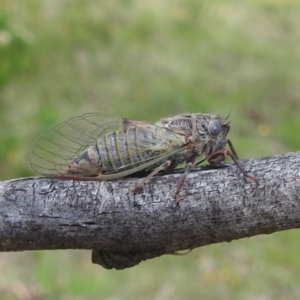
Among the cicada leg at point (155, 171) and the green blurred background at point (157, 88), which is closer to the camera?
the cicada leg at point (155, 171)

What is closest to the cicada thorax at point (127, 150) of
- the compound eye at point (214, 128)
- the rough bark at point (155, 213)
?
the compound eye at point (214, 128)

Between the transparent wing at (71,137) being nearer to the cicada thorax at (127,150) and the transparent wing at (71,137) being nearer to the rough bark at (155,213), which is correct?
the cicada thorax at (127,150)

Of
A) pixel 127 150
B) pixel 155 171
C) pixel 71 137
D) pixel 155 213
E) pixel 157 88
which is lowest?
pixel 155 213

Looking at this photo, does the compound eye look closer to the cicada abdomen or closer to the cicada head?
the cicada head

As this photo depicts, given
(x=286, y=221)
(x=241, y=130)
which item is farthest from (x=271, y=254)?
(x=286, y=221)

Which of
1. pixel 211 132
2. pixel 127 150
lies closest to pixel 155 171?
pixel 127 150

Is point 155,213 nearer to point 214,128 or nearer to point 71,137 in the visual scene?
point 214,128

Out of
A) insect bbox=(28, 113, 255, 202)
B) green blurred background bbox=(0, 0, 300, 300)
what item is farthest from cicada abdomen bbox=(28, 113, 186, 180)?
green blurred background bbox=(0, 0, 300, 300)

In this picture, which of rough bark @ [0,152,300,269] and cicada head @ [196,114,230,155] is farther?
cicada head @ [196,114,230,155]
